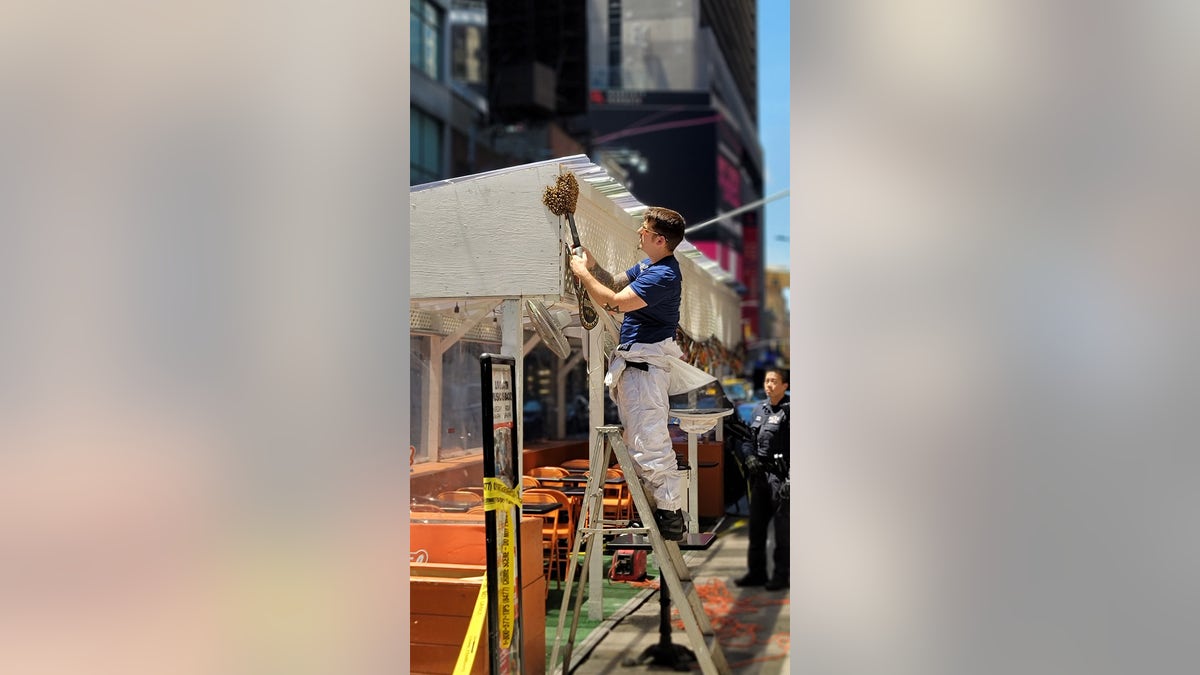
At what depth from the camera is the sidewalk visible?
18.2 feet

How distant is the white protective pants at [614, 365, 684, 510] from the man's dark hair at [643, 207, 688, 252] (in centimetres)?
61

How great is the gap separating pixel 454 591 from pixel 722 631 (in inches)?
106

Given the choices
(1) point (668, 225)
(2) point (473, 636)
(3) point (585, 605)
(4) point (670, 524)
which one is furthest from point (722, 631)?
(1) point (668, 225)

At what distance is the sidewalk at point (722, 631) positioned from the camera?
219 inches

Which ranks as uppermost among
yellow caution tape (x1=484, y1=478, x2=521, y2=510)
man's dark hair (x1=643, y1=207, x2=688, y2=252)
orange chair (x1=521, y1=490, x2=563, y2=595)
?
man's dark hair (x1=643, y1=207, x2=688, y2=252)

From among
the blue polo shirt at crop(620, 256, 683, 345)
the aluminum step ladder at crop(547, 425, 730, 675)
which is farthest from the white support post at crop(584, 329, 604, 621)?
the blue polo shirt at crop(620, 256, 683, 345)

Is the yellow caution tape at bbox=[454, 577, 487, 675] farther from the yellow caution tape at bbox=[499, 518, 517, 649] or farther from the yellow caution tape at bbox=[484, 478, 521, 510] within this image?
the yellow caution tape at bbox=[484, 478, 521, 510]

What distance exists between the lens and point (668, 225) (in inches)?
174
